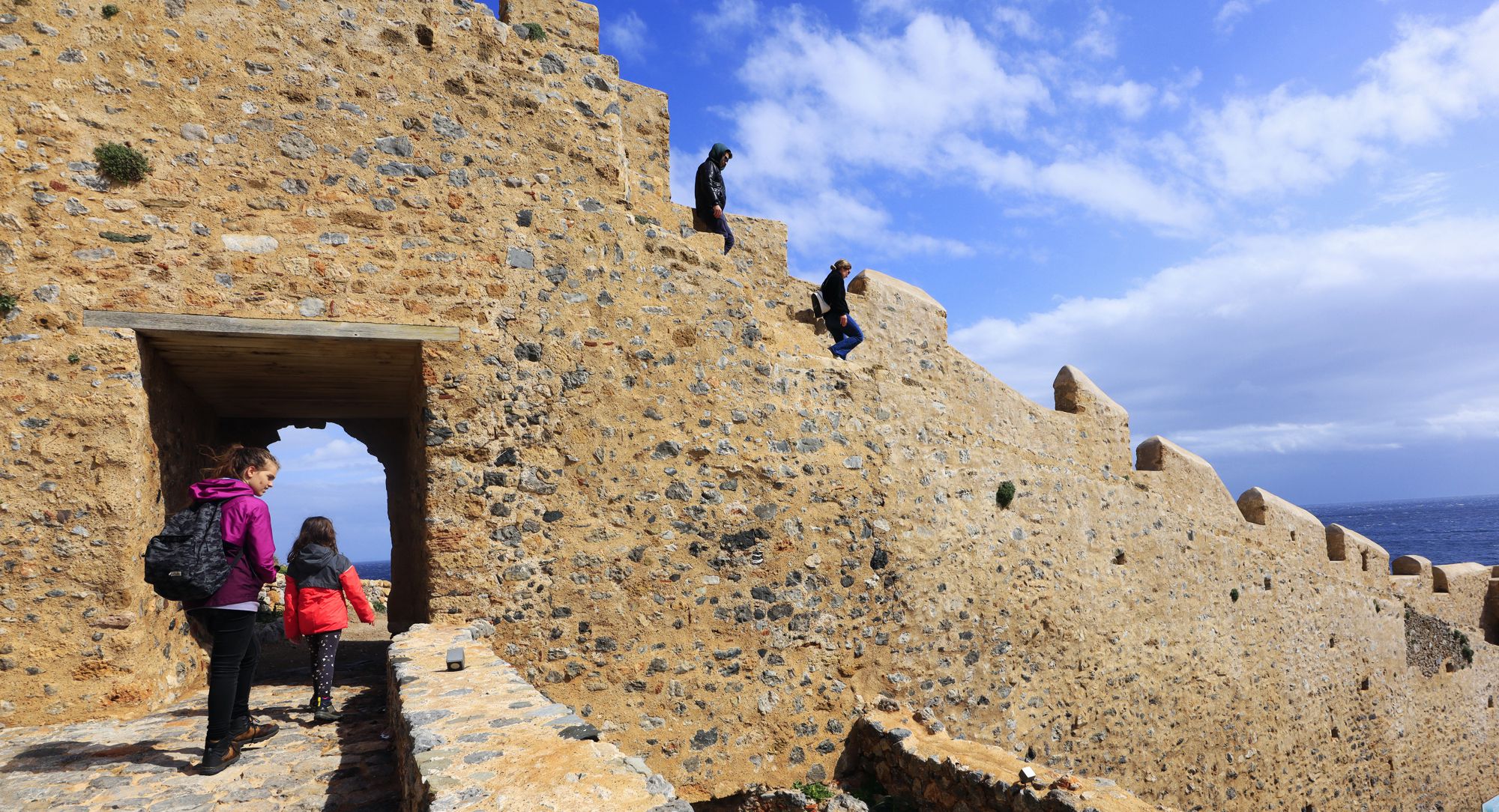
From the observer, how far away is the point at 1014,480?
8.28 meters

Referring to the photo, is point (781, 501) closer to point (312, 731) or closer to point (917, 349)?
Result: point (917, 349)

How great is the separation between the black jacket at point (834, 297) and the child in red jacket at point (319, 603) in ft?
15.4

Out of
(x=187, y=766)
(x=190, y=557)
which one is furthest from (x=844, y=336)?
(x=187, y=766)

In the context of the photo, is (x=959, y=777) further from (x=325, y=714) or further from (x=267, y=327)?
(x=267, y=327)

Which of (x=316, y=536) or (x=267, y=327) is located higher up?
(x=267, y=327)

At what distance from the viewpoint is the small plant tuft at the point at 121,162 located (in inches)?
190

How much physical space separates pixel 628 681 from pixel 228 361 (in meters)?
3.76

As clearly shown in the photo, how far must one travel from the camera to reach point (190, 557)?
11.6 ft

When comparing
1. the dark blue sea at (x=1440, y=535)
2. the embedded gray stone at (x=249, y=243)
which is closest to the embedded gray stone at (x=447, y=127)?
the embedded gray stone at (x=249, y=243)

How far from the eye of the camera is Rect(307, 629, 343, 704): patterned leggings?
185 inches

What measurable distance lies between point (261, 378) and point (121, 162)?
6.21ft

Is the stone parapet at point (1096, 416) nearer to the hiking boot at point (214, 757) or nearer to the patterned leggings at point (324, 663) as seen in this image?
the patterned leggings at point (324, 663)

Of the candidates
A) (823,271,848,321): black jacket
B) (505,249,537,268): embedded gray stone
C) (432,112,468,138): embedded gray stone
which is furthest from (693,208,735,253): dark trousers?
(432,112,468,138): embedded gray stone

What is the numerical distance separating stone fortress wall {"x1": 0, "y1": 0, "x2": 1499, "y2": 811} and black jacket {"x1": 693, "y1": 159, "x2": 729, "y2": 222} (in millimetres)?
305
